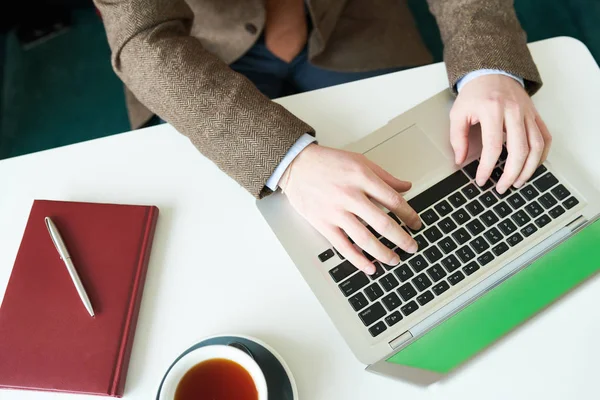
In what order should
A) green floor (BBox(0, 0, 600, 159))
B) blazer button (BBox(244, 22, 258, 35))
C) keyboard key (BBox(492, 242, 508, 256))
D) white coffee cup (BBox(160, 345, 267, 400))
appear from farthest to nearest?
green floor (BBox(0, 0, 600, 159))
blazer button (BBox(244, 22, 258, 35))
keyboard key (BBox(492, 242, 508, 256))
white coffee cup (BBox(160, 345, 267, 400))

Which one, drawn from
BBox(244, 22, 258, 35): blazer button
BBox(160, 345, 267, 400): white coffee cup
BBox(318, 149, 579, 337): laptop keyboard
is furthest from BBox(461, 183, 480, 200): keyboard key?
BBox(244, 22, 258, 35): blazer button

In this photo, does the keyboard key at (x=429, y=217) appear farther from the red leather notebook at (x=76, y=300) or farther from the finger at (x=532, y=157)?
the red leather notebook at (x=76, y=300)

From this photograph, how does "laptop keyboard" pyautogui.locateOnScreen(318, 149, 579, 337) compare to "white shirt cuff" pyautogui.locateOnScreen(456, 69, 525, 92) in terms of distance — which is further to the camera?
"white shirt cuff" pyautogui.locateOnScreen(456, 69, 525, 92)

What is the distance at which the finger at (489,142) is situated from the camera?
60 cm

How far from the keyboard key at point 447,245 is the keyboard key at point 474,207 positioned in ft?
0.15

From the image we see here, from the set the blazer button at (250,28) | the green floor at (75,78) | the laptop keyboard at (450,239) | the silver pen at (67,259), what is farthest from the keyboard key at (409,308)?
the green floor at (75,78)

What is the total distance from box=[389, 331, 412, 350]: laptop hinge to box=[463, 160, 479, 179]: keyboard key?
211 millimetres

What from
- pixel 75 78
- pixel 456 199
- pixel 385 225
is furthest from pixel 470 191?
pixel 75 78

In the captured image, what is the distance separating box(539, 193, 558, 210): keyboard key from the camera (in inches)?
23.2

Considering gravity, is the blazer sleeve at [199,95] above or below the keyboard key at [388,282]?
above

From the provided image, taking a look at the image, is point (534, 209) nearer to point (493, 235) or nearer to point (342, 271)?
→ point (493, 235)

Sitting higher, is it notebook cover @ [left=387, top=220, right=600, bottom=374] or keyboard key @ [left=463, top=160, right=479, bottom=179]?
keyboard key @ [left=463, top=160, right=479, bottom=179]

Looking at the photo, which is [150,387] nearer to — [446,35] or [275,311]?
[275,311]

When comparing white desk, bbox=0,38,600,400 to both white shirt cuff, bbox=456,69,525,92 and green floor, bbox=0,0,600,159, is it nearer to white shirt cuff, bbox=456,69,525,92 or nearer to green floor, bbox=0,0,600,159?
white shirt cuff, bbox=456,69,525,92
